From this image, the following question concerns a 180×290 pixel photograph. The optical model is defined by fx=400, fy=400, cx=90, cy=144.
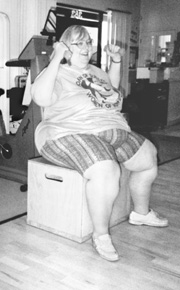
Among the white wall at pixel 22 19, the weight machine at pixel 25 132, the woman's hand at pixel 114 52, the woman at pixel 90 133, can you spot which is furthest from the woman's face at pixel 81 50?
the white wall at pixel 22 19

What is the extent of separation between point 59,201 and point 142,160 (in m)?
0.49

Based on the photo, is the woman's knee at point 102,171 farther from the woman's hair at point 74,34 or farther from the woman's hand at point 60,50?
the woman's hair at point 74,34

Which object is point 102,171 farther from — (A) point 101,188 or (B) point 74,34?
(B) point 74,34

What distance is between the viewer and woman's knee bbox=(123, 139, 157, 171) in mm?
2145

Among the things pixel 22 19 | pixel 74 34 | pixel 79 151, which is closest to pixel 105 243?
pixel 79 151

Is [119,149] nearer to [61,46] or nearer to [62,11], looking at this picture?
[61,46]

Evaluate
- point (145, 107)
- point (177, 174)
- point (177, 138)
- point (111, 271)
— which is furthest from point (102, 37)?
point (111, 271)

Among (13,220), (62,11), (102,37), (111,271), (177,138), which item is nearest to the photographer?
(111,271)

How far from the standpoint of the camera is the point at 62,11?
738 cm

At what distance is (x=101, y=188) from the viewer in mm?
1832

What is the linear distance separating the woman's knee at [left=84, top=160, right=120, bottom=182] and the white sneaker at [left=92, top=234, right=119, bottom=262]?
0.29 metres

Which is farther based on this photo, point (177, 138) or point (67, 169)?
point (177, 138)

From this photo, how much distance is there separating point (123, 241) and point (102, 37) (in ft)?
24.1

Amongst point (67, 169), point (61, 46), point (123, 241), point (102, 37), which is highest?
point (102, 37)
